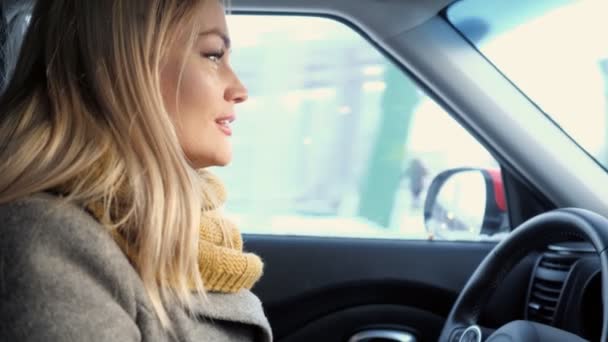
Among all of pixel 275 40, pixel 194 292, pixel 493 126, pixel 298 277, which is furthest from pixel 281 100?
pixel 194 292

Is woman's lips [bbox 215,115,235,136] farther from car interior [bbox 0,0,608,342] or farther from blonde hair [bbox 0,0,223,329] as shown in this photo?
car interior [bbox 0,0,608,342]

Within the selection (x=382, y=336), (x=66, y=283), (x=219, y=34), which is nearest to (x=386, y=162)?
(x=382, y=336)

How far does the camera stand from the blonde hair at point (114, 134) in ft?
4.06

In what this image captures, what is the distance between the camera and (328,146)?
2.88 m

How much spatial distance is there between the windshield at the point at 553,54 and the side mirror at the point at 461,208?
1.23ft

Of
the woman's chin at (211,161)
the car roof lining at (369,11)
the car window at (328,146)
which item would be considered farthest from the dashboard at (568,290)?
the woman's chin at (211,161)

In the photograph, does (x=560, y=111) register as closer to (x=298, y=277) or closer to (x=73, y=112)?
(x=298, y=277)

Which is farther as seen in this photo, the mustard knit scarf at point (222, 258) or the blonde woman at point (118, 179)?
the mustard knit scarf at point (222, 258)

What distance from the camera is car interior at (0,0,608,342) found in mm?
1935

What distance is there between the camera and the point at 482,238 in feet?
8.74

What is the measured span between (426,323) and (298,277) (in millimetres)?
408

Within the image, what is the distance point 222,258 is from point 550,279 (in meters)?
1.18

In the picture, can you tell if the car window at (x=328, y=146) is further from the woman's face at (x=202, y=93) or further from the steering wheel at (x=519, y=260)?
the woman's face at (x=202, y=93)

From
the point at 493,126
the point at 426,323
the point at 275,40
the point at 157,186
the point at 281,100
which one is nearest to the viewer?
the point at 157,186
